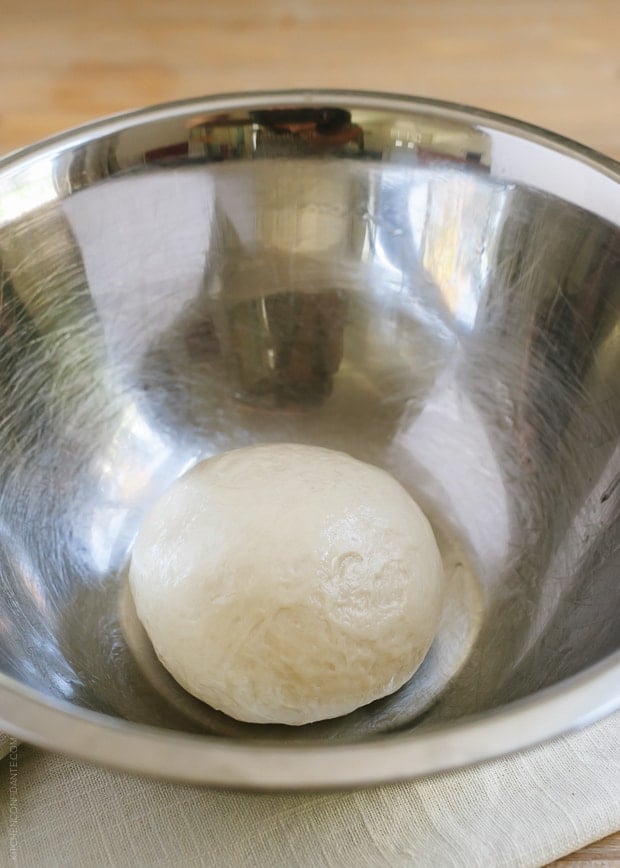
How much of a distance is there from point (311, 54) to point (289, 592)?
1.12 metres

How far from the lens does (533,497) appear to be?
0.78 metres

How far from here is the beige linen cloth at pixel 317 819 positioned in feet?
1.77

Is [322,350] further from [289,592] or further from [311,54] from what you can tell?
[311,54]

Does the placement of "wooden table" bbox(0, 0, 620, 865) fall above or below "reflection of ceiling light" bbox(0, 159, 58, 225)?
above

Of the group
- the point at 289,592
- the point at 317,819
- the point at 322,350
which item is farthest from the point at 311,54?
the point at 317,819

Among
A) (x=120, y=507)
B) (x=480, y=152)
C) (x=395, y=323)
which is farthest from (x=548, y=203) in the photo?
(x=120, y=507)

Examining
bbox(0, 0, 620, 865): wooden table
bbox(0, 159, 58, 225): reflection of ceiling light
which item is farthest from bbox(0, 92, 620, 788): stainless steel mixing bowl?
bbox(0, 0, 620, 865): wooden table

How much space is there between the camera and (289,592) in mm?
609

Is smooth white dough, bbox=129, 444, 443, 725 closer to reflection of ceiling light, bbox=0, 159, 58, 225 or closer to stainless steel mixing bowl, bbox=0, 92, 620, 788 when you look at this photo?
stainless steel mixing bowl, bbox=0, 92, 620, 788

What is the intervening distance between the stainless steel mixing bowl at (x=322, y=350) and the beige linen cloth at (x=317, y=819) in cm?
6

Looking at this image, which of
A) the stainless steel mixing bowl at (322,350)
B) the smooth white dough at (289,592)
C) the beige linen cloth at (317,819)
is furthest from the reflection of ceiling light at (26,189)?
the beige linen cloth at (317,819)

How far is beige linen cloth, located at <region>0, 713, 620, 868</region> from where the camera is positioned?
0.54 m

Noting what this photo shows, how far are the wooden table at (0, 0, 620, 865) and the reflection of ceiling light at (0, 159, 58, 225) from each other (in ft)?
1.68

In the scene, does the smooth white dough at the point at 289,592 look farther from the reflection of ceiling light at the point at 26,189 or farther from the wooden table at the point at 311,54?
the wooden table at the point at 311,54
